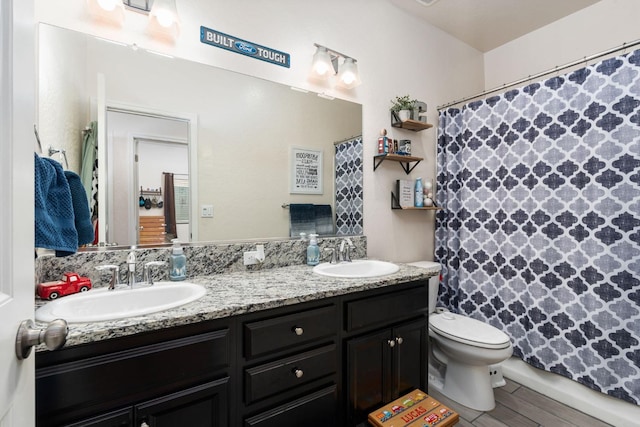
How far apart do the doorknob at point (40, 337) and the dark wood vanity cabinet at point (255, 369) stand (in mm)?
321

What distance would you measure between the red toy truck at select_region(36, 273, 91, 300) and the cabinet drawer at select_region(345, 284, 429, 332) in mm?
1054

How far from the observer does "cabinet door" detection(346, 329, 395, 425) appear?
52.6 inches

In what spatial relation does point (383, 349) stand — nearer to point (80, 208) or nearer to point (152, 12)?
point (80, 208)

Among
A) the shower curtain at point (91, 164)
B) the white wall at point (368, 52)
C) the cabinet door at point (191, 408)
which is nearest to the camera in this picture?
the cabinet door at point (191, 408)

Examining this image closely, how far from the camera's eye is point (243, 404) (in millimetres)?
1058

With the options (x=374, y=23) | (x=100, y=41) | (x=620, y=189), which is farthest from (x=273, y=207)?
(x=620, y=189)

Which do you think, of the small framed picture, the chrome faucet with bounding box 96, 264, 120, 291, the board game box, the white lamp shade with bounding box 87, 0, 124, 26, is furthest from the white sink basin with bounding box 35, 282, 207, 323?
the white lamp shade with bounding box 87, 0, 124, 26

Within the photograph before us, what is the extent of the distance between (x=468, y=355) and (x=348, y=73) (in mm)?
1835

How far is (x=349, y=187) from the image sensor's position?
2004 mm

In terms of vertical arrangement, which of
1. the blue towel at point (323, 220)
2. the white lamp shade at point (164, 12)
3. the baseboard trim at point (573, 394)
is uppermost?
the white lamp shade at point (164, 12)

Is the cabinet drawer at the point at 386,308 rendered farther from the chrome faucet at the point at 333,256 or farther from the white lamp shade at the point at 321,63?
the white lamp shade at the point at 321,63

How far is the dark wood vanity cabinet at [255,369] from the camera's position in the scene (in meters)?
0.82

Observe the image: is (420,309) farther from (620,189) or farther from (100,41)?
(100,41)

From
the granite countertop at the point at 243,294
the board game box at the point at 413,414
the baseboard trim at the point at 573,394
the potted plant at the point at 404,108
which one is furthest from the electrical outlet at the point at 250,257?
the baseboard trim at the point at 573,394
